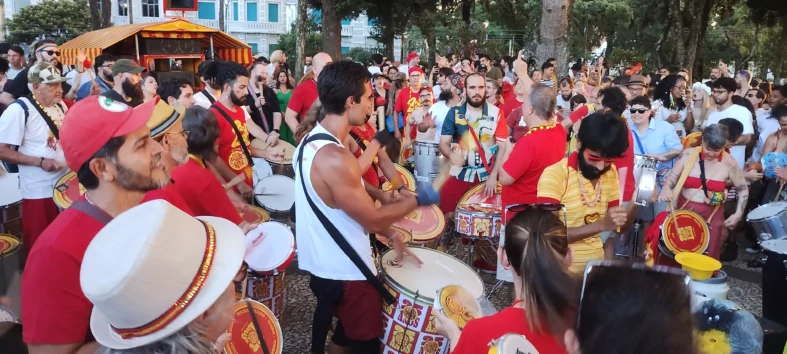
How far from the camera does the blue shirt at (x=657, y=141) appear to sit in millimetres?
6043

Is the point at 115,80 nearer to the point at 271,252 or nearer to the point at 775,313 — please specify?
the point at 271,252

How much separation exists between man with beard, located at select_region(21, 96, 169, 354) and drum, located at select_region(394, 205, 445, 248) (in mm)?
2383

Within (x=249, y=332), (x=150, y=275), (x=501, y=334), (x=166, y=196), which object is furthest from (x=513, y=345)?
(x=166, y=196)

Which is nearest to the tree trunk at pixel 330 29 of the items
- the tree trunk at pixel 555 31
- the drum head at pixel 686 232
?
the tree trunk at pixel 555 31

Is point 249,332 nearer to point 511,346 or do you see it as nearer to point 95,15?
point 511,346

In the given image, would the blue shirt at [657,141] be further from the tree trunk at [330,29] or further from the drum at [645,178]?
the tree trunk at [330,29]

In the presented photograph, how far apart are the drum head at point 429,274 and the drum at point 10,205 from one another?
137 inches

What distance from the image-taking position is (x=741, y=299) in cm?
554

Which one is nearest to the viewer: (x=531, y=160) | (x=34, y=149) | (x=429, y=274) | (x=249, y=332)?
(x=249, y=332)

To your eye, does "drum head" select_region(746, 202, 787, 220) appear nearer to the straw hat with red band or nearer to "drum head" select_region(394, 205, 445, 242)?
"drum head" select_region(394, 205, 445, 242)

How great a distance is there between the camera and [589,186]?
345cm

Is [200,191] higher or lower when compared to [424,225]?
higher

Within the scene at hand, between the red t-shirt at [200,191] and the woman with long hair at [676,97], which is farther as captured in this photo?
the woman with long hair at [676,97]

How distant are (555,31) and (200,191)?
30.0 feet
